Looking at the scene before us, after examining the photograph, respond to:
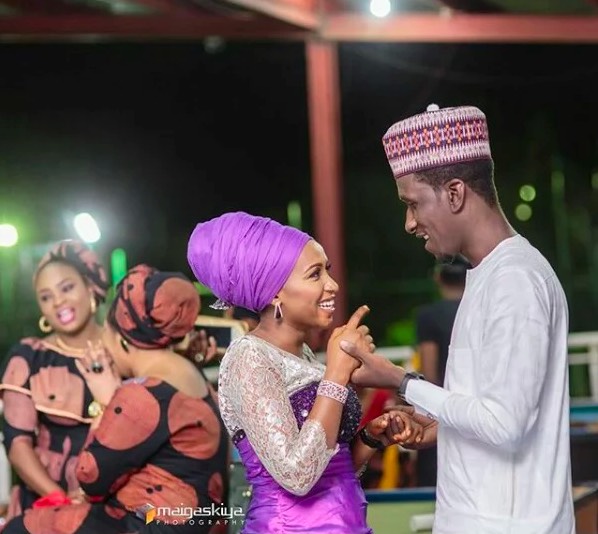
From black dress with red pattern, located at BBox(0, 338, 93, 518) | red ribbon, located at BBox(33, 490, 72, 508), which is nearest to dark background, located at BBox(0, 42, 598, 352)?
black dress with red pattern, located at BBox(0, 338, 93, 518)

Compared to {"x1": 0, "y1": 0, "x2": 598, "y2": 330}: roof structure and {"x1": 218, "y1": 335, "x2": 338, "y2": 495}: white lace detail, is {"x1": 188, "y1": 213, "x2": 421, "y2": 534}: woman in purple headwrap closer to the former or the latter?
{"x1": 218, "y1": 335, "x2": 338, "y2": 495}: white lace detail

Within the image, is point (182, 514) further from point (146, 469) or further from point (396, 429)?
point (396, 429)

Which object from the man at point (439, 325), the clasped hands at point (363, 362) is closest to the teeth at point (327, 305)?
the clasped hands at point (363, 362)

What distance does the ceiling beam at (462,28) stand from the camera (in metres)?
6.48

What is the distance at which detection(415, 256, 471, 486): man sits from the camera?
16.7ft

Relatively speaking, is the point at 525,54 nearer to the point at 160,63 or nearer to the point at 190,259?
the point at 160,63

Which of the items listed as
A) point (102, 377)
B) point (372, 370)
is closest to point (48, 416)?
point (102, 377)

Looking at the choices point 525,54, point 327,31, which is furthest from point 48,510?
point 525,54

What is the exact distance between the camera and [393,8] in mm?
6598

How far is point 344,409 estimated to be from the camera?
2443mm

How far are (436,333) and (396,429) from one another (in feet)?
8.61

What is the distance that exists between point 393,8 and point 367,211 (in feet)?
24.9

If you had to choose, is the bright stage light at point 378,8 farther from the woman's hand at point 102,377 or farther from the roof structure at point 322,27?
the woman's hand at point 102,377

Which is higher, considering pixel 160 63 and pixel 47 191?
pixel 160 63
